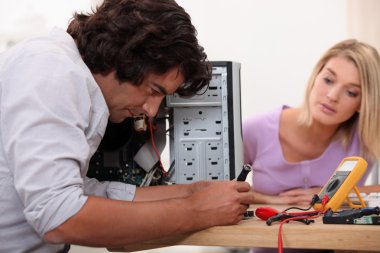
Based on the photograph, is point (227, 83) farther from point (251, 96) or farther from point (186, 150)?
point (251, 96)

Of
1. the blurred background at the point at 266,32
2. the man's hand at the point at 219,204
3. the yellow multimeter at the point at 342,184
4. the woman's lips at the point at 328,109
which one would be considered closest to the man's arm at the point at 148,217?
the man's hand at the point at 219,204

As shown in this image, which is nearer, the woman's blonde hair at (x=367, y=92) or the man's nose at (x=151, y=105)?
the man's nose at (x=151, y=105)

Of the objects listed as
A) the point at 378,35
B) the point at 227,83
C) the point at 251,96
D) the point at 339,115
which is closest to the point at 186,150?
the point at 227,83

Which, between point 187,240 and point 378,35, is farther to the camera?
point 378,35

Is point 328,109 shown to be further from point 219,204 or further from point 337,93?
point 219,204

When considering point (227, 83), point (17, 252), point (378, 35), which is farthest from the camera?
point (378, 35)

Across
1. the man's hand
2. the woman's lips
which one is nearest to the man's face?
the man's hand

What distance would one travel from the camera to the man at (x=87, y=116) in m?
0.98

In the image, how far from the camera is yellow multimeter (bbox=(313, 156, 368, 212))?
4.20 feet

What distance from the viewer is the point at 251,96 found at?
125 inches

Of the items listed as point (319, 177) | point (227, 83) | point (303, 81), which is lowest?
point (319, 177)

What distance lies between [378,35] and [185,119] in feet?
6.47

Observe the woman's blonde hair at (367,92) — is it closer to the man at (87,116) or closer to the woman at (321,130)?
the woman at (321,130)

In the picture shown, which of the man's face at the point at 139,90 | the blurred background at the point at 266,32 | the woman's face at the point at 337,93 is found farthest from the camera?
the blurred background at the point at 266,32
